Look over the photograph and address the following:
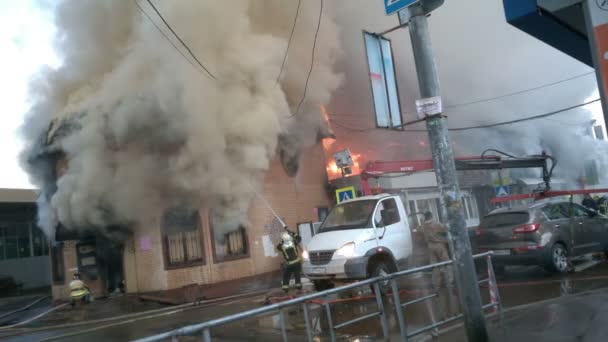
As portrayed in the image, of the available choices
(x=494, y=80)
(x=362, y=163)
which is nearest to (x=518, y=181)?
(x=494, y=80)

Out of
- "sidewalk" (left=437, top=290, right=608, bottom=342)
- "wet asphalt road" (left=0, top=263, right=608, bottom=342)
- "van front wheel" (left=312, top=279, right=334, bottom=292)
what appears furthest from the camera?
"van front wheel" (left=312, top=279, right=334, bottom=292)

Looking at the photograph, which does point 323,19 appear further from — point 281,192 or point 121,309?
point 121,309

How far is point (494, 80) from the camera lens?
22.7 m

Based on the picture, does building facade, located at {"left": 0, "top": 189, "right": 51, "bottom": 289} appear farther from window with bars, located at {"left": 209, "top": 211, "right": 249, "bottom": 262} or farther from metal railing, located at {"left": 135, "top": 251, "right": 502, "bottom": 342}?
metal railing, located at {"left": 135, "top": 251, "right": 502, "bottom": 342}

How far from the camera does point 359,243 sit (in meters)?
8.69

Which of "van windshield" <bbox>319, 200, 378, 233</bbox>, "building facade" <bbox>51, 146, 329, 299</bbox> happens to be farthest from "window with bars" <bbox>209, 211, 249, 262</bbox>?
"van windshield" <bbox>319, 200, 378, 233</bbox>

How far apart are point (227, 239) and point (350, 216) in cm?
595

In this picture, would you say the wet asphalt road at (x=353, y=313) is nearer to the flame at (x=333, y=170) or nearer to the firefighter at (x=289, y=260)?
the firefighter at (x=289, y=260)

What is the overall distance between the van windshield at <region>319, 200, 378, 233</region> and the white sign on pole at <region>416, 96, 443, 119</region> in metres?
4.38

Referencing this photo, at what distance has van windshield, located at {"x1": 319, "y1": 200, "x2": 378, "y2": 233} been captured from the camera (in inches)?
364

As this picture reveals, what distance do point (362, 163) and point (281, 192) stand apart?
4819mm

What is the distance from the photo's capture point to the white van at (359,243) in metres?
8.62

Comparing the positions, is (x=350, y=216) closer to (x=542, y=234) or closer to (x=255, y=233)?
(x=542, y=234)

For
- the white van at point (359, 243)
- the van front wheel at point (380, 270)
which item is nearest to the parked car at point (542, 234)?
the white van at point (359, 243)
